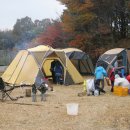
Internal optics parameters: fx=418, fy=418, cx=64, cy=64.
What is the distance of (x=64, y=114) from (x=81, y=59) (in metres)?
17.8

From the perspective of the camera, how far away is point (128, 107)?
43.6 feet

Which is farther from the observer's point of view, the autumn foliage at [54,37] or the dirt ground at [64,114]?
the autumn foliage at [54,37]

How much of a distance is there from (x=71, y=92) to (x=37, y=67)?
11.5 ft

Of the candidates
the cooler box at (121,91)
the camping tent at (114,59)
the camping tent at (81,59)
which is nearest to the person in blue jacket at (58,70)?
the camping tent at (114,59)

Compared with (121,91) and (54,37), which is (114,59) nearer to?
(121,91)

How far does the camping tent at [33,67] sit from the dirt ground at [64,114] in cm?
498

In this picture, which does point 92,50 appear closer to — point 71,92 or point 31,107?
point 71,92

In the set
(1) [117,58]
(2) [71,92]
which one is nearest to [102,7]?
(1) [117,58]

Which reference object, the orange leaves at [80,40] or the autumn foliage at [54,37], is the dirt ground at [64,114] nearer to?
the orange leaves at [80,40]

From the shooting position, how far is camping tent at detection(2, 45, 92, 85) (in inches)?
838

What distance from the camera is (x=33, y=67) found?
2155 centimetres

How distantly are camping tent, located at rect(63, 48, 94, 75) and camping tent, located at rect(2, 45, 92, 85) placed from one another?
21.6 feet

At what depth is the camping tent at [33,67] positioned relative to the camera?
2128 centimetres

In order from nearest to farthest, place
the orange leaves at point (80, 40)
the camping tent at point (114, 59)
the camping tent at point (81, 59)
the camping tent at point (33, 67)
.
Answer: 1. the camping tent at point (33, 67)
2. the camping tent at point (114, 59)
3. the camping tent at point (81, 59)
4. the orange leaves at point (80, 40)
